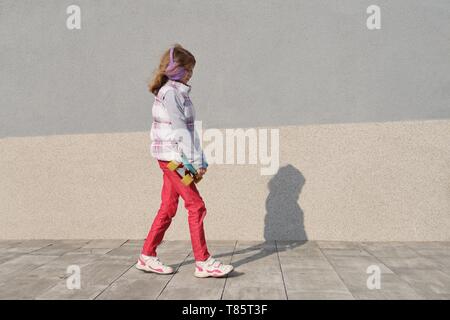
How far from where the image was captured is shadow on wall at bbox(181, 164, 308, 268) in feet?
16.4

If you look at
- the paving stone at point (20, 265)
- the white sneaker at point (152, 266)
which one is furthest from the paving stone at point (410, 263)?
the paving stone at point (20, 265)

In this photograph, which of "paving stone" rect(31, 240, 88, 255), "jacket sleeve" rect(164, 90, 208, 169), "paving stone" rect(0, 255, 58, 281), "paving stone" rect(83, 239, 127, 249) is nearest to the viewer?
"jacket sleeve" rect(164, 90, 208, 169)

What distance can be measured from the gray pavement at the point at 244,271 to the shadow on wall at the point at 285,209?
0.11 m

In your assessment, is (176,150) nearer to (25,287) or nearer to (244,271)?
(244,271)

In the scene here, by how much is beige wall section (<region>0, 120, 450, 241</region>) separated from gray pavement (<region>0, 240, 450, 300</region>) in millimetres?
203

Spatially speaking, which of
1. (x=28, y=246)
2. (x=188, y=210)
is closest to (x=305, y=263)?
(x=188, y=210)

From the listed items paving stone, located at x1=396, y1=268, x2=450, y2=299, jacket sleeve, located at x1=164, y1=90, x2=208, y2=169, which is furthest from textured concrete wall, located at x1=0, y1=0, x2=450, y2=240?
jacket sleeve, located at x1=164, y1=90, x2=208, y2=169

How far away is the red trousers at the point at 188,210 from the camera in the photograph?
343 centimetres

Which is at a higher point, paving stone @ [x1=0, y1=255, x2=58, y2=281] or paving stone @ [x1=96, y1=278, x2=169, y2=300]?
paving stone @ [x1=96, y1=278, x2=169, y2=300]

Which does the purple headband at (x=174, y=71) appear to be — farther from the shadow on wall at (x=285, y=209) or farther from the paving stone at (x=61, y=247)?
the paving stone at (x=61, y=247)

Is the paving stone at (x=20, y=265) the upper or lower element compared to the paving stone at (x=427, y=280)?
lower

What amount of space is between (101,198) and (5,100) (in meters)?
1.87

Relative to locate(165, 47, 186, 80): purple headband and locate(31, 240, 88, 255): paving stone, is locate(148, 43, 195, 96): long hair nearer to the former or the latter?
locate(165, 47, 186, 80): purple headband
